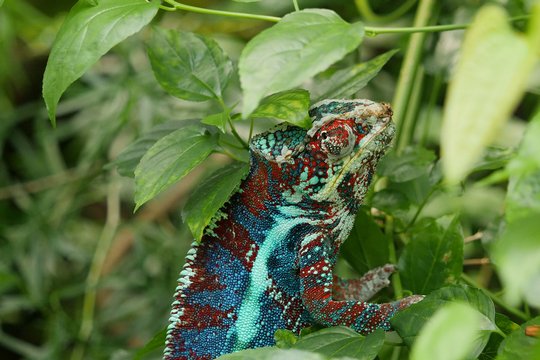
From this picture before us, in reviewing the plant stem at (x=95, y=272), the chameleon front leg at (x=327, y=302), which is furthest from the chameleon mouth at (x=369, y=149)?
the plant stem at (x=95, y=272)

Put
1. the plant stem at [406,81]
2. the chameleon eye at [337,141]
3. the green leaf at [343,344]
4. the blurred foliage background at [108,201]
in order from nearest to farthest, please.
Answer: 1. the green leaf at [343,344]
2. the chameleon eye at [337,141]
3. the plant stem at [406,81]
4. the blurred foliage background at [108,201]

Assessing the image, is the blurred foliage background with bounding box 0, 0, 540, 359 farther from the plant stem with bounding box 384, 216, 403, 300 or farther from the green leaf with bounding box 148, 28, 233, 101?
the green leaf with bounding box 148, 28, 233, 101

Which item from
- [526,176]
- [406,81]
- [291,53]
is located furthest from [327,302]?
[526,176]

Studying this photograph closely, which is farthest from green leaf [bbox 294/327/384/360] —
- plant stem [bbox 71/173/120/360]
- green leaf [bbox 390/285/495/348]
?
plant stem [bbox 71/173/120/360]

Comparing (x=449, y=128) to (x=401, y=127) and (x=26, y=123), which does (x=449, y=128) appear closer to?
(x=401, y=127)

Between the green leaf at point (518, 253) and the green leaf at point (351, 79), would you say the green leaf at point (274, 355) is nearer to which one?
the green leaf at point (518, 253)

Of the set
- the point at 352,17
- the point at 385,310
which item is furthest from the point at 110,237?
the point at 385,310

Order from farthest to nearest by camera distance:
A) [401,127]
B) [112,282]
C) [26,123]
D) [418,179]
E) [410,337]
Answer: [26,123]
[112,282]
[401,127]
[418,179]
[410,337]
